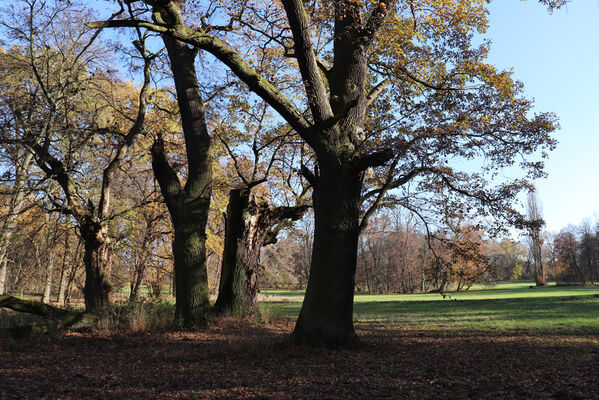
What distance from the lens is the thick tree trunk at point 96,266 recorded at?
11477 mm

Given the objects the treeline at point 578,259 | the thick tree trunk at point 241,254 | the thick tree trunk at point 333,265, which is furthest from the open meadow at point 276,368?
the treeline at point 578,259

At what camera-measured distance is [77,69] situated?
11.7 meters

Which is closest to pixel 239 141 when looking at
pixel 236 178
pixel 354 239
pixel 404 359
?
pixel 236 178

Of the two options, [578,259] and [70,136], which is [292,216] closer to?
[70,136]

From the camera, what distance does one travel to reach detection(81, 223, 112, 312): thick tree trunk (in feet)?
37.7

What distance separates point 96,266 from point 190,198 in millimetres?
4235

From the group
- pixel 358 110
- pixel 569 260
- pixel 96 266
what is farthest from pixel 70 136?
pixel 569 260

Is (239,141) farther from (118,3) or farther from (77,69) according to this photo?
(118,3)

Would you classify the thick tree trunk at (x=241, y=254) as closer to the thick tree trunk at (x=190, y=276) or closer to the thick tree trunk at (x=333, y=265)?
the thick tree trunk at (x=190, y=276)

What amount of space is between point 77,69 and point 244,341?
9.86m

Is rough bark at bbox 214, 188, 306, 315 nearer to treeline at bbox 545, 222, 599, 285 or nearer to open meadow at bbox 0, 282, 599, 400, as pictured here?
open meadow at bbox 0, 282, 599, 400

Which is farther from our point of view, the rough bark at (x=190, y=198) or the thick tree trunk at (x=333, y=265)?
the rough bark at (x=190, y=198)

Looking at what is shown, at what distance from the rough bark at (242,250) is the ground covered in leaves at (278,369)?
3.07m

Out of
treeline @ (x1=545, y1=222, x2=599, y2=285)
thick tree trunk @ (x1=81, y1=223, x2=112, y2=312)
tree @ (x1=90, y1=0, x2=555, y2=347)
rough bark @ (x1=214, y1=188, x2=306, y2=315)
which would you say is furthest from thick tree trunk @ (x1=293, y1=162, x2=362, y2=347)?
treeline @ (x1=545, y1=222, x2=599, y2=285)
